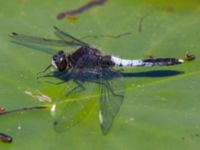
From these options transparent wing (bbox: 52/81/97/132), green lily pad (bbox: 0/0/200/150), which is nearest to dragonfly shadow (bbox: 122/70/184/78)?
green lily pad (bbox: 0/0/200/150)

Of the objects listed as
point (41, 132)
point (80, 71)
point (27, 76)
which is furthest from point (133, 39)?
point (41, 132)

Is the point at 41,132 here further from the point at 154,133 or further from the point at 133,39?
the point at 133,39

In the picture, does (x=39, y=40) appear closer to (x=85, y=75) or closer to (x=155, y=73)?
(x=85, y=75)

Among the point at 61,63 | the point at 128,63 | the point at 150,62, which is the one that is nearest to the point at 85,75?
the point at 61,63

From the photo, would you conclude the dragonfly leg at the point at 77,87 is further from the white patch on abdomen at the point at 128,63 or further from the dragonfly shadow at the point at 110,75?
the white patch on abdomen at the point at 128,63

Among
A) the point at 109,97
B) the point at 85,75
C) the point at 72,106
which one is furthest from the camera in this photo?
the point at 85,75

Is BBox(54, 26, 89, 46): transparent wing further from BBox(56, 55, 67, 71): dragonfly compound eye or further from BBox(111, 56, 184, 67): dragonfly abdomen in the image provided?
BBox(111, 56, 184, 67): dragonfly abdomen

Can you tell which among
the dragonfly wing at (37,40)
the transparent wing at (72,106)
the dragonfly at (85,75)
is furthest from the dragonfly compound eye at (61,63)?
the transparent wing at (72,106)
